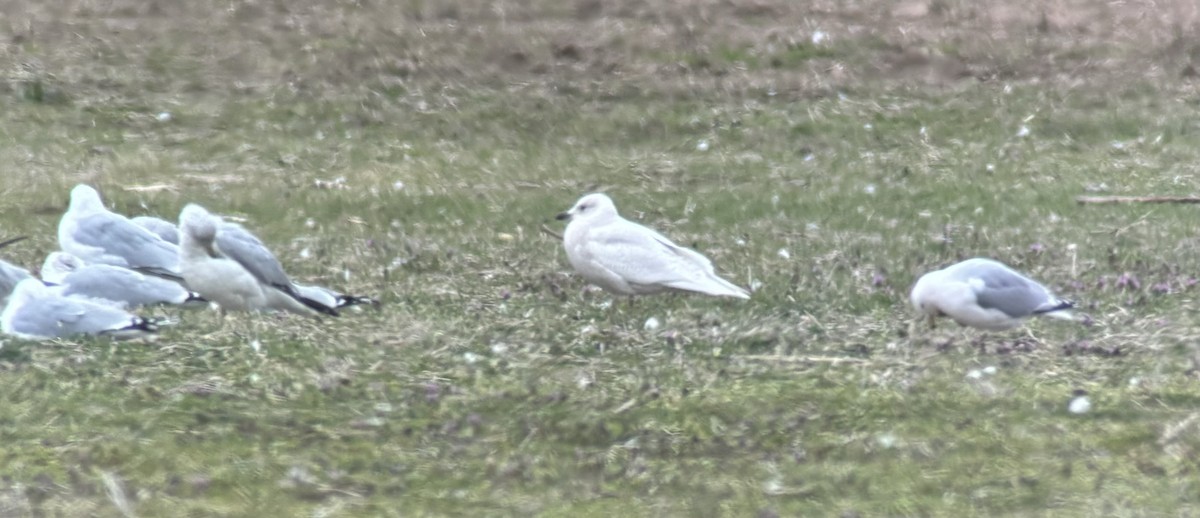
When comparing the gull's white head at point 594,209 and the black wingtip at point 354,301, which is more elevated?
the gull's white head at point 594,209

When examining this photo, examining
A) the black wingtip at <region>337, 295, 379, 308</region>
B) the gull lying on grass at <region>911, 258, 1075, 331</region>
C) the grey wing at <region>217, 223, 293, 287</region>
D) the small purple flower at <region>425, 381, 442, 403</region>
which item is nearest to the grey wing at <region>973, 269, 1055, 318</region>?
the gull lying on grass at <region>911, 258, 1075, 331</region>

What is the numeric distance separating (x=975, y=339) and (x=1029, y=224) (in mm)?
3468

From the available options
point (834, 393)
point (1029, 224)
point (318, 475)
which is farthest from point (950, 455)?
point (1029, 224)

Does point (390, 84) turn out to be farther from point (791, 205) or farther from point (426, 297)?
point (426, 297)

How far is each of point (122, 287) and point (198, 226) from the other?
47 cm

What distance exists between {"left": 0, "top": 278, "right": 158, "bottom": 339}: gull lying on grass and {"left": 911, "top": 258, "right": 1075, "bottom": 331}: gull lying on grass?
3.31 meters

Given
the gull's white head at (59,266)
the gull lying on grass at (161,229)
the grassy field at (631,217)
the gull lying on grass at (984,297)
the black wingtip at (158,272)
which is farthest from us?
the gull lying on grass at (161,229)

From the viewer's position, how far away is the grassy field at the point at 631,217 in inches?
218

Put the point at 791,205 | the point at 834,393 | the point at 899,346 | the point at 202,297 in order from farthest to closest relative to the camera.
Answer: the point at 791,205, the point at 202,297, the point at 899,346, the point at 834,393

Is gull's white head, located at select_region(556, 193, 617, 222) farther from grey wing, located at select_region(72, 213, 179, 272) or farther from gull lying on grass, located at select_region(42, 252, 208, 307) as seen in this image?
grey wing, located at select_region(72, 213, 179, 272)

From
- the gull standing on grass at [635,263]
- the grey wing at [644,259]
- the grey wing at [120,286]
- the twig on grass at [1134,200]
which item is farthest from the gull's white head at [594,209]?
the twig on grass at [1134,200]

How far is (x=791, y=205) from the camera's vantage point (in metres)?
11.0

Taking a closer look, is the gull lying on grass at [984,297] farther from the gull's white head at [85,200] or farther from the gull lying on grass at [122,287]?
the gull's white head at [85,200]

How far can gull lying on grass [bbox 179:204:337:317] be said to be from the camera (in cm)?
750
